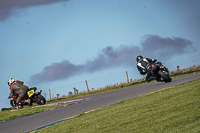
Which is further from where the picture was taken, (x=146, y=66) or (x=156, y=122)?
(x=146, y=66)

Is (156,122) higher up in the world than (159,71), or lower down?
lower down

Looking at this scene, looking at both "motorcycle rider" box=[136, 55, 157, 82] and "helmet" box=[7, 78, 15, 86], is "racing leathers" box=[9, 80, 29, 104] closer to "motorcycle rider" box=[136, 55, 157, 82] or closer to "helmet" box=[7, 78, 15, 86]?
"helmet" box=[7, 78, 15, 86]

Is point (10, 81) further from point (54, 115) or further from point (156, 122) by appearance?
point (156, 122)

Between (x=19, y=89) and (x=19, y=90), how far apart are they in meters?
0.07

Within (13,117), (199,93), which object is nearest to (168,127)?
(199,93)

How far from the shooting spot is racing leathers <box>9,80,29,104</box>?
19669 mm

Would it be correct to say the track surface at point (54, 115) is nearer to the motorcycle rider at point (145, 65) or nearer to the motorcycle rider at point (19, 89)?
the motorcycle rider at point (145, 65)

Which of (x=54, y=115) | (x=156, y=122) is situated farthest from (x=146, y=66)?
(x=156, y=122)

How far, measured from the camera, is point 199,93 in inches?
358

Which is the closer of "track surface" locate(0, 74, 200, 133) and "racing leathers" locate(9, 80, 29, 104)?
"track surface" locate(0, 74, 200, 133)

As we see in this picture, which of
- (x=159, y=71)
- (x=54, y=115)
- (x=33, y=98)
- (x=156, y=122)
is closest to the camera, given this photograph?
(x=156, y=122)

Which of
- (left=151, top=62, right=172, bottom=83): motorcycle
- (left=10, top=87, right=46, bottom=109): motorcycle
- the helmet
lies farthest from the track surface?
the helmet

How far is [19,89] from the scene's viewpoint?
19828 mm

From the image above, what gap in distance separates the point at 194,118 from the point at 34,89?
14.7 meters
